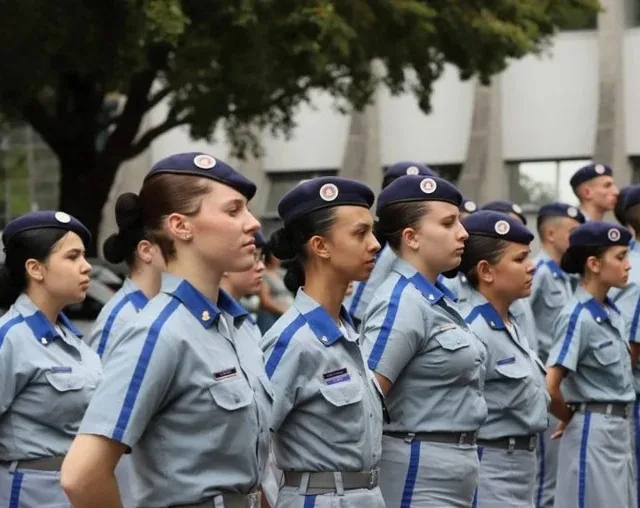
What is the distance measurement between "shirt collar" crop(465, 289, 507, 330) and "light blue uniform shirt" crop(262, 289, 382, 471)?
65.5 inches

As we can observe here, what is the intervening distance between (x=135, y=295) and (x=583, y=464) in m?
2.47

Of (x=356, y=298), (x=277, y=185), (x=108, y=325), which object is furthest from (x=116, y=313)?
(x=277, y=185)

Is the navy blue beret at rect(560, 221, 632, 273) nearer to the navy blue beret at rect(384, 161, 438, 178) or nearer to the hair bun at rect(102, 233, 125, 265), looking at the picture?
the navy blue beret at rect(384, 161, 438, 178)

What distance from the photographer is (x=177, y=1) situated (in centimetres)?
1827

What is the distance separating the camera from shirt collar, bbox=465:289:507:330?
6.76 m

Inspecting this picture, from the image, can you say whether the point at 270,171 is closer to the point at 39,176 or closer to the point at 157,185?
the point at 39,176

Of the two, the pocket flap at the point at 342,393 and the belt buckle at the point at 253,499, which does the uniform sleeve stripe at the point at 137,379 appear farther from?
the pocket flap at the point at 342,393

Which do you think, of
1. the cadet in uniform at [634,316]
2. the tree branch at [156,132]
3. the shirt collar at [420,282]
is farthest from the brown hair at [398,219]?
the tree branch at [156,132]

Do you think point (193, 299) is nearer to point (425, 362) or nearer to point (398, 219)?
point (425, 362)

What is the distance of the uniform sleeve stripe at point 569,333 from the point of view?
311 inches

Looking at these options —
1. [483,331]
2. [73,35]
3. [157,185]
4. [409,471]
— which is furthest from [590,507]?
[73,35]

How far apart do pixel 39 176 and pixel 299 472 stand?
113ft

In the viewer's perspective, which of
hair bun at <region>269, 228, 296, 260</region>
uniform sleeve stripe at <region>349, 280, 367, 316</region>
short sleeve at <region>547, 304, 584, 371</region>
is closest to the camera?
hair bun at <region>269, 228, 296, 260</region>

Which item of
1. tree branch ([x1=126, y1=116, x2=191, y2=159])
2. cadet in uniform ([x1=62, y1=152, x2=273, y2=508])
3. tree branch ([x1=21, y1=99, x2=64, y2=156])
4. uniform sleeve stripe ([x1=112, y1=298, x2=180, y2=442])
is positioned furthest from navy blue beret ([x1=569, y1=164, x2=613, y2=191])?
tree branch ([x1=21, y1=99, x2=64, y2=156])
